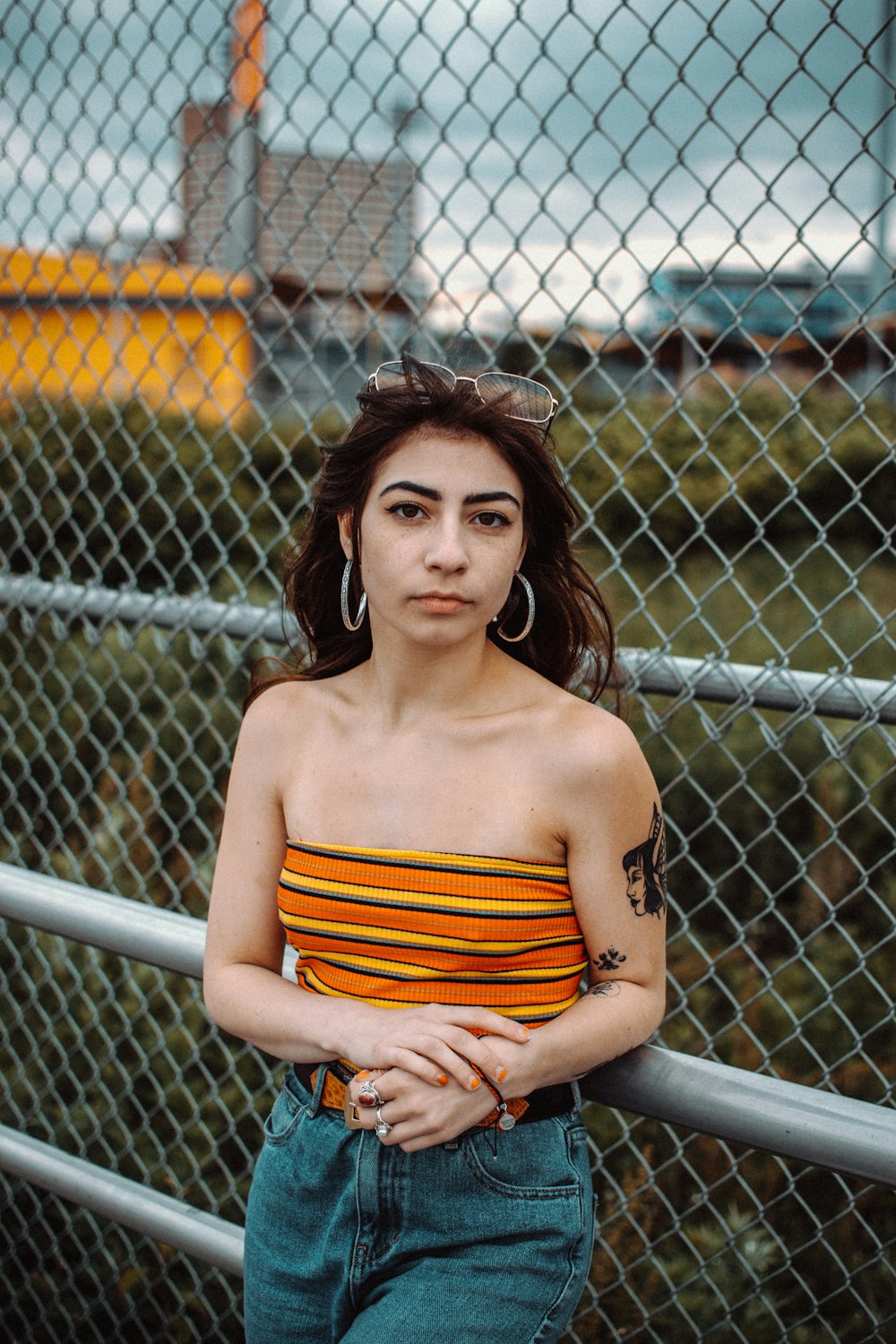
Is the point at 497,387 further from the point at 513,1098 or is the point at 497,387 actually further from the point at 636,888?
the point at 513,1098

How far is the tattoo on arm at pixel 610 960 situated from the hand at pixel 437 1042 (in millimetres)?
128

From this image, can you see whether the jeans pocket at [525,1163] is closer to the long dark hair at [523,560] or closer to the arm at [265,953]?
the arm at [265,953]

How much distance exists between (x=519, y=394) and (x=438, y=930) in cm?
54

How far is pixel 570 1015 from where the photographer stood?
1174 millimetres

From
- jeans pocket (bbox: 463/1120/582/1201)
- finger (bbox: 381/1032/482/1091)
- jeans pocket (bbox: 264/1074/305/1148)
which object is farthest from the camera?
jeans pocket (bbox: 264/1074/305/1148)

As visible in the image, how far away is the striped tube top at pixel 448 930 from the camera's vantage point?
120cm

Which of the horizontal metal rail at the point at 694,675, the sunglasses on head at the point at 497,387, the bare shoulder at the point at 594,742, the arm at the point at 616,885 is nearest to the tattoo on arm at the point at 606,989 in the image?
the arm at the point at 616,885

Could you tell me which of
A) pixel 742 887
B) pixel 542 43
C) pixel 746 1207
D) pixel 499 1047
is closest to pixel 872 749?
pixel 742 887

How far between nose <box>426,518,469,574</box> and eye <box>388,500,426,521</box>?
3 centimetres

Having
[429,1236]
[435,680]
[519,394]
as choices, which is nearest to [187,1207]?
[429,1236]

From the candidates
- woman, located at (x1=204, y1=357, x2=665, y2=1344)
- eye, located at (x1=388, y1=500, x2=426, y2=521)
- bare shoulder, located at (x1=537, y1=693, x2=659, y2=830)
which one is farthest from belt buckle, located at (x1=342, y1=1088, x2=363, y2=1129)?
eye, located at (x1=388, y1=500, x2=426, y2=521)

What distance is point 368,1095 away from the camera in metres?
1.13

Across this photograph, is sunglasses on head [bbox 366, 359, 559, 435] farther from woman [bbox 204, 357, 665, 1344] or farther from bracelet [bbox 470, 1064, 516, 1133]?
bracelet [bbox 470, 1064, 516, 1133]

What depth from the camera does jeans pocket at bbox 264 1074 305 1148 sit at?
51.0 inches
